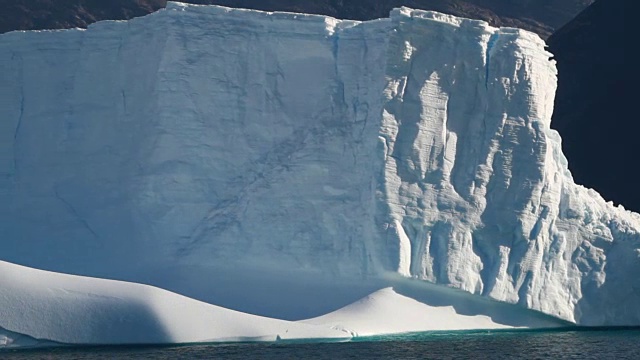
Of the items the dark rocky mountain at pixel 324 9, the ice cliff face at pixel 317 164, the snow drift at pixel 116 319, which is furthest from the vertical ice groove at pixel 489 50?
the dark rocky mountain at pixel 324 9

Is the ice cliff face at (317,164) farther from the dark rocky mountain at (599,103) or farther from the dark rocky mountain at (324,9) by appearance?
the dark rocky mountain at (324,9)

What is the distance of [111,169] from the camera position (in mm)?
28094

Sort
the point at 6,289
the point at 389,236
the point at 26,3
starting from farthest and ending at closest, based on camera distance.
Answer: the point at 26,3 → the point at 389,236 → the point at 6,289

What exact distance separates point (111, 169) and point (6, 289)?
17.1 ft

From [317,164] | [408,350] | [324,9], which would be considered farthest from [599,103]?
[408,350]

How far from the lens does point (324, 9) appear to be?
5091 centimetres

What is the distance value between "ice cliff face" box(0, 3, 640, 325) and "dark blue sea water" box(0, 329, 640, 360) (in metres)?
1.25

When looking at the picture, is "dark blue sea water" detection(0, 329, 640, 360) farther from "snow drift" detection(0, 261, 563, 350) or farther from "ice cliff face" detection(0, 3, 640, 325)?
"ice cliff face" detection(0, 3, 640, 325)

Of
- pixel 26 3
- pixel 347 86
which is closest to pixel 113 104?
pixel 347 86

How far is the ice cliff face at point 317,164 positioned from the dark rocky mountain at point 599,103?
14.3m

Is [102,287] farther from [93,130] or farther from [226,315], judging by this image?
[93,130]

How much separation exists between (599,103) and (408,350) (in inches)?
877

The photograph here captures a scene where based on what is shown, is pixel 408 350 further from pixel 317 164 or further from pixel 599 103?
pixel 599 103

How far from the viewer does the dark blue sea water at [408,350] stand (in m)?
23.0
